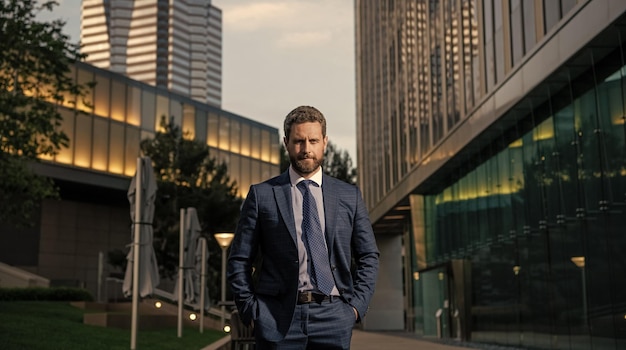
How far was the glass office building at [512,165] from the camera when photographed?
16.1 m

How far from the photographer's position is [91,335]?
17.8 m

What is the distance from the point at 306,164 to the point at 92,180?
1647 inches

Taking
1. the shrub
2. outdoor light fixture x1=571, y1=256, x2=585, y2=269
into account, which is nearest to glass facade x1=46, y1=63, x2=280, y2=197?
the shrub

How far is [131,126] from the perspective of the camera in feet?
156

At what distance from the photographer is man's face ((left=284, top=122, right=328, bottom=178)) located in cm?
376

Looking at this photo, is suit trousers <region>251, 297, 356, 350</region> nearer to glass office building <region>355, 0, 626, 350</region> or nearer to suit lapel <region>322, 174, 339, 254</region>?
suit lapel <region>322, 174, 339, 254</region>

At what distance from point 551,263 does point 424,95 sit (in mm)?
13933

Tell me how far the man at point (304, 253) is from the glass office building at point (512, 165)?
11.2m

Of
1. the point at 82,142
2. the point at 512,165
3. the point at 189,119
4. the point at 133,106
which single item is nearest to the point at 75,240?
the point at 82,142

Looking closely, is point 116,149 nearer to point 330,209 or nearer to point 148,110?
point 148,110

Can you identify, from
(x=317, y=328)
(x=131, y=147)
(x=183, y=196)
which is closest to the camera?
(x=317, y=328)

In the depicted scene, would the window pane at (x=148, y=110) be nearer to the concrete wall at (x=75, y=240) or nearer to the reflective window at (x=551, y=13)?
the concrete wall at (x=75, y=240)

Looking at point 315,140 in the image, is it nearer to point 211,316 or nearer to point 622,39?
point 622,39

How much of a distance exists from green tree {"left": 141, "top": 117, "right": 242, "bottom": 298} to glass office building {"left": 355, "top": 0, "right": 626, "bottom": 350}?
8173 mm
